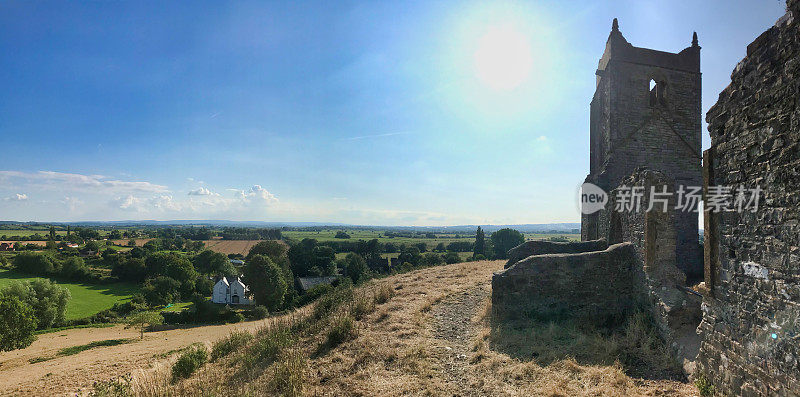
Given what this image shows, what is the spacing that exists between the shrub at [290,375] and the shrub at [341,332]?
83 cm

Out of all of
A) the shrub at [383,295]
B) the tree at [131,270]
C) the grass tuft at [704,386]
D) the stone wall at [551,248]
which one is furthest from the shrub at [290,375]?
the tree at [131,270]

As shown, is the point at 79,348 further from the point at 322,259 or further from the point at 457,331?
the point at 322,259

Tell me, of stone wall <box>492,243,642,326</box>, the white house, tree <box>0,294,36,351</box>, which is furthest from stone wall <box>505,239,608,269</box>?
the white house

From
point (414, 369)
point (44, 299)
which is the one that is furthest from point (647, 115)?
point (44, 299)

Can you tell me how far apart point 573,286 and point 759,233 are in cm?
444

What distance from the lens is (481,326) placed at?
26.5 ft

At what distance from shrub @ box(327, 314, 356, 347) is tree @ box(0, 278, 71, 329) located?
34.6 m

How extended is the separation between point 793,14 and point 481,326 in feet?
24.8

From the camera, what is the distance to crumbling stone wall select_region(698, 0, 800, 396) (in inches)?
148

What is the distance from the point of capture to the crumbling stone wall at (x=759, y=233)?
3.76 m

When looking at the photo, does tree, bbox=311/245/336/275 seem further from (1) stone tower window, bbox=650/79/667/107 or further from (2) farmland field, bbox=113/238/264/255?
(1) stone tower window, bbox=650/79/667/107

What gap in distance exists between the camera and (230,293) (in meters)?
40.7

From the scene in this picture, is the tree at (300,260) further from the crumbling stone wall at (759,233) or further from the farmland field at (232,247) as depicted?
the crumbling stone wall at (759,233)

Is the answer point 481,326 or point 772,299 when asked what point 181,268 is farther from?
point 772,299
